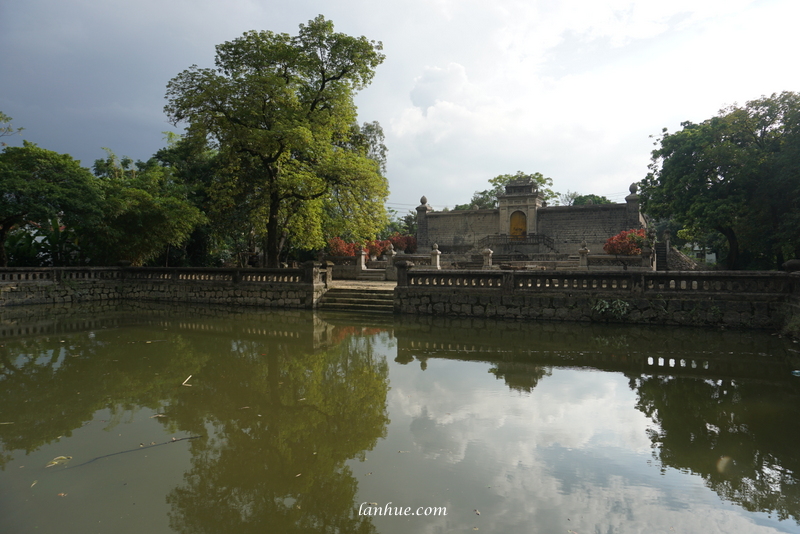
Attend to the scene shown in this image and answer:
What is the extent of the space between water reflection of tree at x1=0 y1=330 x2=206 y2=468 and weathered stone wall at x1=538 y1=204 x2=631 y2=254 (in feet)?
84.2

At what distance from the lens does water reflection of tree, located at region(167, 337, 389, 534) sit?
2748mm

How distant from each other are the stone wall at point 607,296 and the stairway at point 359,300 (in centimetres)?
55

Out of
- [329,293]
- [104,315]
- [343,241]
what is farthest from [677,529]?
Result: [343,241]

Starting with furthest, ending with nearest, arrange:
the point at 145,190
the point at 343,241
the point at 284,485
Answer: the point at 343,241 → the point at 145,190 → the point at 284,485

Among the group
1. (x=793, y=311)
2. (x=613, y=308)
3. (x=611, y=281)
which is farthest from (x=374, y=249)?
(x=793, y=311)

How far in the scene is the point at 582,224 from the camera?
2909 cm

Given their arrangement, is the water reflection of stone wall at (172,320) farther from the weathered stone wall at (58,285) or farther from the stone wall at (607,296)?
the stone wall at (607,296)

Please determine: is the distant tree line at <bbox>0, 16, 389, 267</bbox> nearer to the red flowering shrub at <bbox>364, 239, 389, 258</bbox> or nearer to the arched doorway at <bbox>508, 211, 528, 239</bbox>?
the red flowering shrub at <bbox>364, 239, 389, 258</bbox>

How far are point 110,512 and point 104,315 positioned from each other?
11.0 metres

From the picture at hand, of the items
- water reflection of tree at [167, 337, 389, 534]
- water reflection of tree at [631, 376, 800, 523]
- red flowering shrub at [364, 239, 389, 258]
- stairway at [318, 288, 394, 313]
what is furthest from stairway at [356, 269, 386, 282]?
water reflection of tree at [631, 376, 800, 523]

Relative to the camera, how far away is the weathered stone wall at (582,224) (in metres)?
28.2

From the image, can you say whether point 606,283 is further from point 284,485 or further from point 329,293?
point 284,485

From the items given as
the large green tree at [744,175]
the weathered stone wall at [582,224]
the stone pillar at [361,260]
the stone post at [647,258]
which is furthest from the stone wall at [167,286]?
the weathered stone wall at [582,224]

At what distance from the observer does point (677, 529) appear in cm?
262
